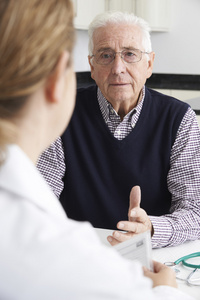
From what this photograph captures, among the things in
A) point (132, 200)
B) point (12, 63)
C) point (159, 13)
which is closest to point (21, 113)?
point (12, 63)

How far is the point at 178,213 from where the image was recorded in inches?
61.2

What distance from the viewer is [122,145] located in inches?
67.8

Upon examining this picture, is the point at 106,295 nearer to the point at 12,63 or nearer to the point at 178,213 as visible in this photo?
the point at 12,63

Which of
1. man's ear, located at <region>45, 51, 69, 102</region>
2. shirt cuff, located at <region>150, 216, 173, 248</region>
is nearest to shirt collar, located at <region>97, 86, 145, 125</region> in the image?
shirt cuff, located at <region>150, 216, 173, 248</region>

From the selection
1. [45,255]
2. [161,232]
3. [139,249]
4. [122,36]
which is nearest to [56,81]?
[45,255]

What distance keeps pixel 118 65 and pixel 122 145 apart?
0.97 ft

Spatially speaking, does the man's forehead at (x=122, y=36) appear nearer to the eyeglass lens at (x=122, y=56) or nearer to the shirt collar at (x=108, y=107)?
the eyeglass lens at (x=122, y=56)

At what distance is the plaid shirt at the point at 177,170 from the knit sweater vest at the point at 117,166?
26 mm

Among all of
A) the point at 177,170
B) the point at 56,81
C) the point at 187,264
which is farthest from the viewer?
the point at 177,170

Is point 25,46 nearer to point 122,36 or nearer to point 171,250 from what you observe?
point 171,250

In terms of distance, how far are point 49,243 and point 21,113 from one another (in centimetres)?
19

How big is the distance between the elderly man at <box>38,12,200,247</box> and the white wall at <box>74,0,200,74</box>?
2.28 meters

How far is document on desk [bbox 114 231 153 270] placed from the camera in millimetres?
1041

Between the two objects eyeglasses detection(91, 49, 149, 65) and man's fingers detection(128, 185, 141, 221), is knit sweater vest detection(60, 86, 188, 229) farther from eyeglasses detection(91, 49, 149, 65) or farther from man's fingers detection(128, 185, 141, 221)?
man's fingers detection(128, 185, 141, 221)
